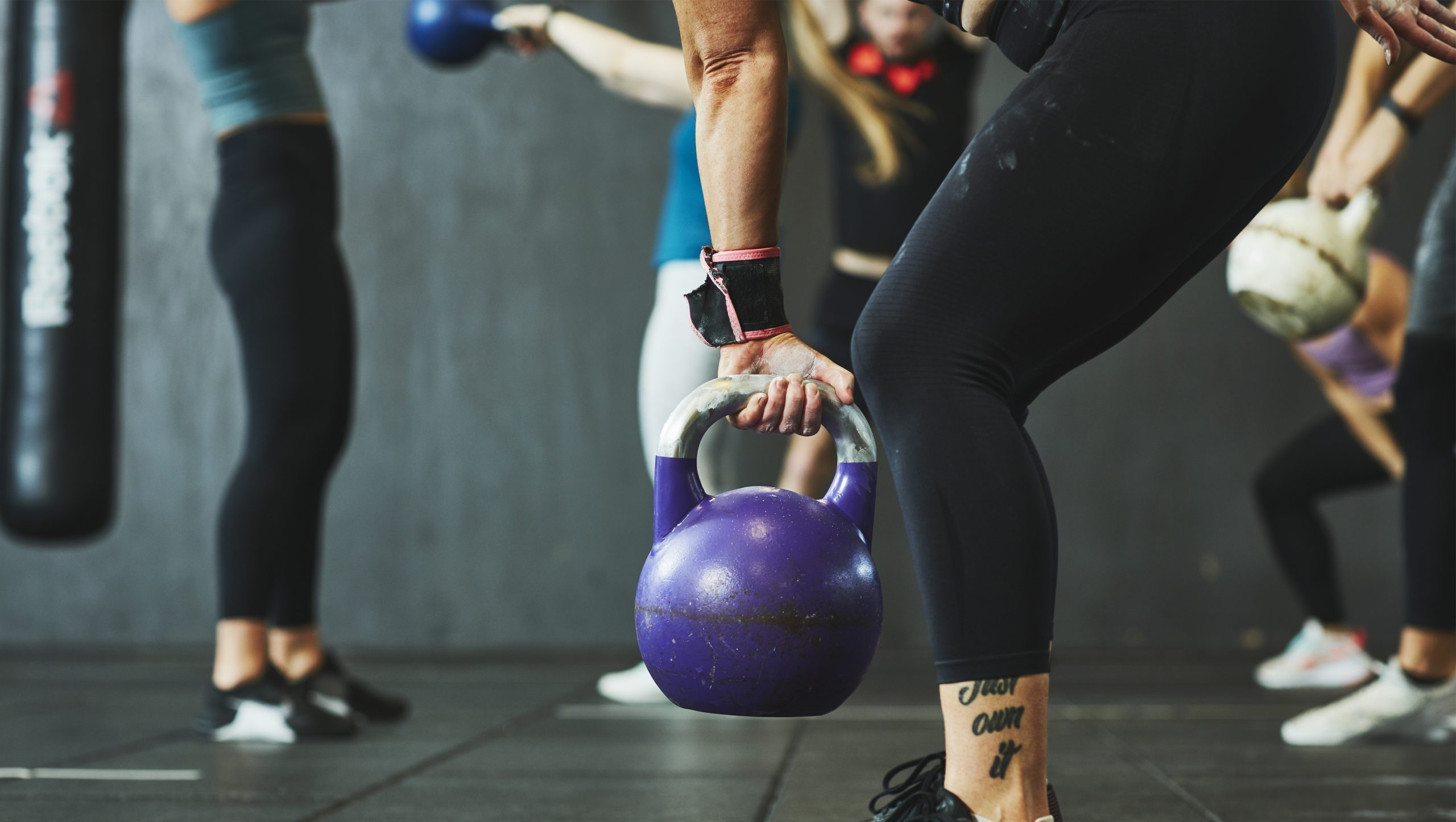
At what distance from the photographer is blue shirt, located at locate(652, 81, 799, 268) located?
277 cm

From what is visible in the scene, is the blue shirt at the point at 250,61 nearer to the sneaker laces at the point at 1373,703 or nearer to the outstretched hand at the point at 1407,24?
the outstretched hand at the point at 1407,24

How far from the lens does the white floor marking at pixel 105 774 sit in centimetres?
190

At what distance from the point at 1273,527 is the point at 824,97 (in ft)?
5.51

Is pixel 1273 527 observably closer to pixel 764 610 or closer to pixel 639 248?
pixel 639 248

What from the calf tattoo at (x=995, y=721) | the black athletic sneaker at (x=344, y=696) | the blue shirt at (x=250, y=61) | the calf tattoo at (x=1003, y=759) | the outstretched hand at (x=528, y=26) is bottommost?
the black athletic sneaker at (x=344, y=696)

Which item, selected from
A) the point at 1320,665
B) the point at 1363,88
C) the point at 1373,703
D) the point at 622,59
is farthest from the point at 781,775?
the point at 1320,665

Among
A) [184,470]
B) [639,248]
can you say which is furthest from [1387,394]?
[184,470]

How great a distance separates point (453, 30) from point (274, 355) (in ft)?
3.87

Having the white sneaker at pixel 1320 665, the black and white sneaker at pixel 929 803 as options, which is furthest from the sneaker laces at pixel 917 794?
the white sneaker at pixel 1320 665

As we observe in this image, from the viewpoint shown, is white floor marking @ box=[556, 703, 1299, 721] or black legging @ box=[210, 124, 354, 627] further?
white floor marking @ box=[556, 703, 1299, 721]

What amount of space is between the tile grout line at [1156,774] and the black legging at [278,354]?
1521mm

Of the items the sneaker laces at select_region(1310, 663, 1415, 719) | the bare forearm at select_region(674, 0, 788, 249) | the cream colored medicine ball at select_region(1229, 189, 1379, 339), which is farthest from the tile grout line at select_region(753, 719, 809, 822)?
the cream colored medicine ball at select_region(1229, 189, 1379, 339)

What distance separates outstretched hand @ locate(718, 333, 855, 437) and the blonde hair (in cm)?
180

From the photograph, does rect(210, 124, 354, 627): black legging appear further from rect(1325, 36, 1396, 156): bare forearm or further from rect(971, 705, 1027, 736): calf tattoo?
rect(1325, 36, 1396, 156): bare forearm
